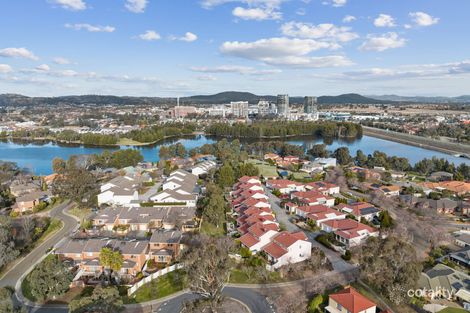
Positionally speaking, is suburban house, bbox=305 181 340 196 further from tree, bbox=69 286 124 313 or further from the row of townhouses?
tree, bbox=69 286 124 313

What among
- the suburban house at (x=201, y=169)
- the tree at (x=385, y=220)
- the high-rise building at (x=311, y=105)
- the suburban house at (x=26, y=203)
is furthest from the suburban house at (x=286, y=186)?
the high-rise building at (x=311, y=105)

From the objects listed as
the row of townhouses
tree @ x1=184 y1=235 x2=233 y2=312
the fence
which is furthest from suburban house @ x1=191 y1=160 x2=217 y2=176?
tree @ x1=184 y1=235 x2=233 y2=312

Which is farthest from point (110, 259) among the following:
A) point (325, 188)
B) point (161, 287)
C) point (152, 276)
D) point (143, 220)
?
point (325, 188)

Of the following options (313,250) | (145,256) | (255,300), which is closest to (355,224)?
(313,250)

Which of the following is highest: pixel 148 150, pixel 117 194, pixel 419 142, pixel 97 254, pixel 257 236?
pixel 117 194

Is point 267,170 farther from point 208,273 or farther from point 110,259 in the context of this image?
point 208,273

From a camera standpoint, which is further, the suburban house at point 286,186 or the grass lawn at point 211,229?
the suburban house at point 286,186

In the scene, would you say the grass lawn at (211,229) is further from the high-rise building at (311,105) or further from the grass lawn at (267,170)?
the high-rise building at (311,105)
